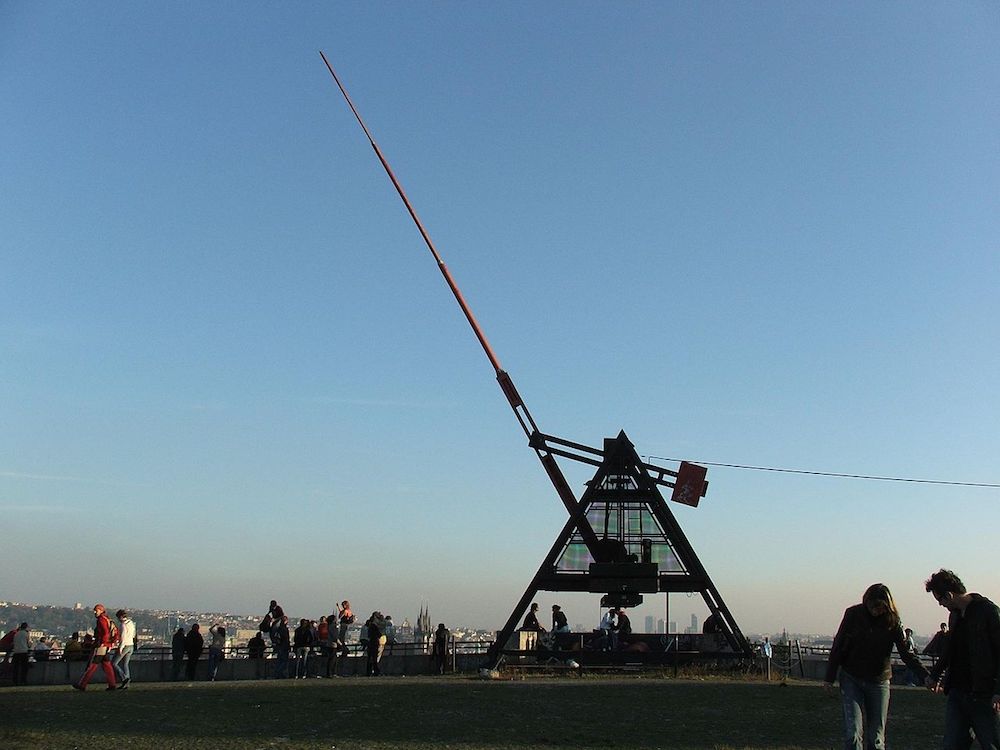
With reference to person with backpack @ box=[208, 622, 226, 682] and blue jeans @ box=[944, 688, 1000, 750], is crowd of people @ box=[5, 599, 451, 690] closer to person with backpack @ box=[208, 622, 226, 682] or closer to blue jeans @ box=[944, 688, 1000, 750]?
person with backpack @ box=[208, 622, 226, 682]

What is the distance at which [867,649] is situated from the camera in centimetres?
910

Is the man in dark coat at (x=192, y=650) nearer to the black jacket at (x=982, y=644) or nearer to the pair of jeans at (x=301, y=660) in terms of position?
the pair of jeans at (x=301, y=660)

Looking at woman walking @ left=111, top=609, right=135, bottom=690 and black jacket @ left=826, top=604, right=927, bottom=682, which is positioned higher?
black jacket @ left=826, top=604, right=927, bottom=682

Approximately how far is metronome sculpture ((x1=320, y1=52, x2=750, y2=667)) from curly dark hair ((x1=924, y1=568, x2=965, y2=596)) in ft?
51.5

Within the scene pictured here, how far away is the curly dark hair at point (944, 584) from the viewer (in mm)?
8852

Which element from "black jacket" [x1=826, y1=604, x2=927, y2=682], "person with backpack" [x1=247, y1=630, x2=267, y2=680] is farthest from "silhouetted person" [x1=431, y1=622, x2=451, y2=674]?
"black jacket" [x1=826, y1=604, x2=927, y2=682]

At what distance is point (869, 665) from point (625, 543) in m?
16.2

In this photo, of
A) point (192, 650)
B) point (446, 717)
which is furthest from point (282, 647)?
point (446, 717)

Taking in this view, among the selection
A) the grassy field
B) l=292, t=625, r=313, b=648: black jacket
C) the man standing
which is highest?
the man standing

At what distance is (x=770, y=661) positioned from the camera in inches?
953

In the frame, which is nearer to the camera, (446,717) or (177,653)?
(446,717)

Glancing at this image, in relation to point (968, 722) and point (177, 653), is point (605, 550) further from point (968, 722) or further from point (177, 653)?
point (968, 722)

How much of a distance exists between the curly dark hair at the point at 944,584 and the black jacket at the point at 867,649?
0.46 meters

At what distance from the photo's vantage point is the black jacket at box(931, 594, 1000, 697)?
8.34 meters
